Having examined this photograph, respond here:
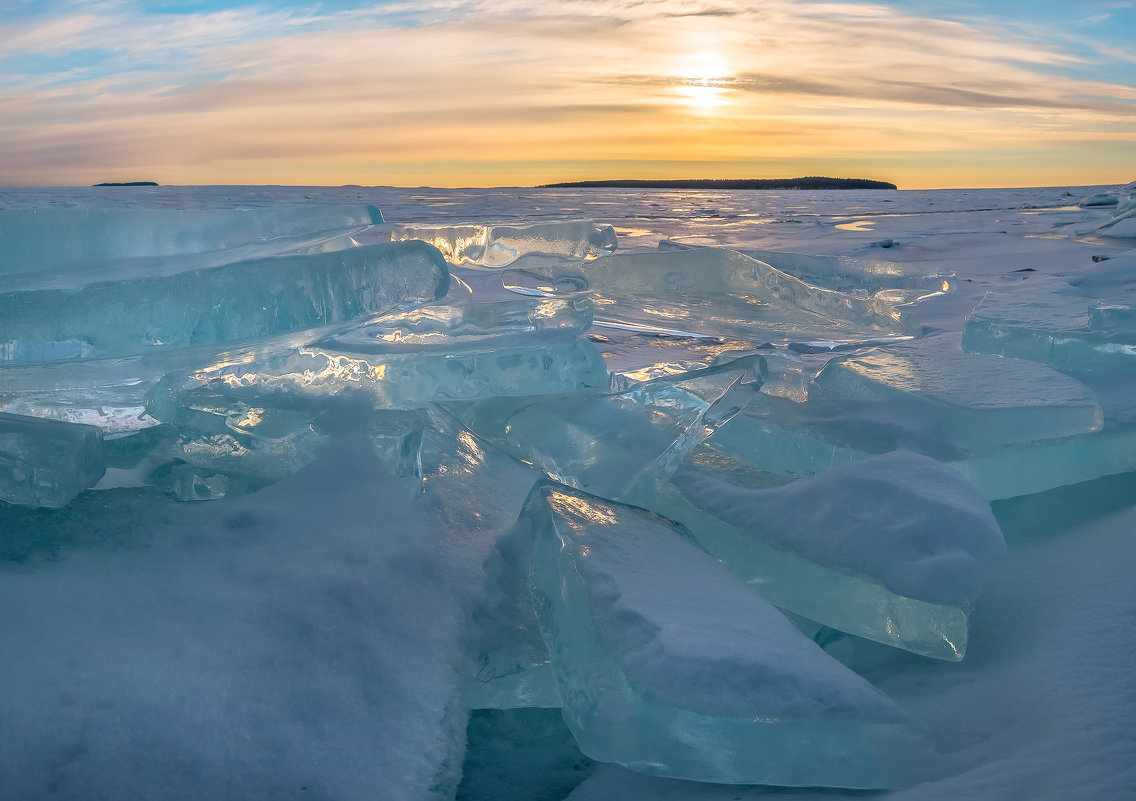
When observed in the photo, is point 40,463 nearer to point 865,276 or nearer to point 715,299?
point 715,299

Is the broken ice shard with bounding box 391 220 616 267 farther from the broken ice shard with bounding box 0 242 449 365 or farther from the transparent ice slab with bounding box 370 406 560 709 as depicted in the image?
the transparent ice slab with bounding box 370 406 560 709

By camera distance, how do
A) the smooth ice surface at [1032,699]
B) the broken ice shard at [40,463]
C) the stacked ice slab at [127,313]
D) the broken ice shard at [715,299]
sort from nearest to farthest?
1. the smooth ice surface at [1032,699]
2. the broken ice shard at [40,463]
3. the stacked ice slab at [127,313]
4. the broken ice shard at [715,299]

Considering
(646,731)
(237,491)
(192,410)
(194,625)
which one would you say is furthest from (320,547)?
(646,731)

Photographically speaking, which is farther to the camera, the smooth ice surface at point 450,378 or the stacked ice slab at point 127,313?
the smooth ice surface at point 450,378

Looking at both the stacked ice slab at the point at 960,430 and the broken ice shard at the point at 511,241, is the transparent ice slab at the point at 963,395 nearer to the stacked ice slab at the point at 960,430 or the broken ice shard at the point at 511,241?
the stacked ice slab at the point at 960,430

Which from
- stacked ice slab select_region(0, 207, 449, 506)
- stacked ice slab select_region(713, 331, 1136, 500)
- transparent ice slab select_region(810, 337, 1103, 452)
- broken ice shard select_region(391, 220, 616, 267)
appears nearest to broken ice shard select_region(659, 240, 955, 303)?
broken ice shard select_region(391, 220, 616, 267)

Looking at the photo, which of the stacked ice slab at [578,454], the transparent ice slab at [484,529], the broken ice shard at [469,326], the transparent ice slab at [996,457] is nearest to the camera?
the stacked ice slab at [578,454]

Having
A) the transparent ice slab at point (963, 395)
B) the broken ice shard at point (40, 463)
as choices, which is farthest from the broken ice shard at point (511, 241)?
the broken ice shard at point (40, 463)

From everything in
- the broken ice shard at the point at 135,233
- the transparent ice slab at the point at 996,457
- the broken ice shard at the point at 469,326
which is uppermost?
→ the broken ice shard at the point at 135,233
